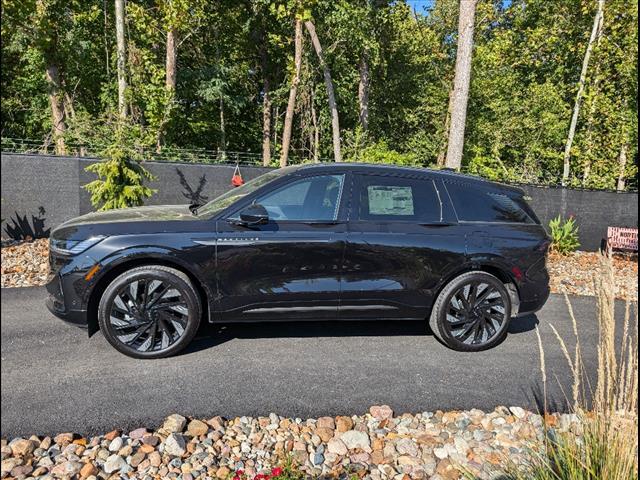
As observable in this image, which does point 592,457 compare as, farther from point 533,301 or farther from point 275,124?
point 275,124

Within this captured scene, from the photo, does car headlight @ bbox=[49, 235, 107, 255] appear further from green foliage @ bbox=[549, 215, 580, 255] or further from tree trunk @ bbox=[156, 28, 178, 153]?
tree trunk @ bbox=[156, 28, 178, 153]

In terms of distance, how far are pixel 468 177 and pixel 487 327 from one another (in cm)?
153

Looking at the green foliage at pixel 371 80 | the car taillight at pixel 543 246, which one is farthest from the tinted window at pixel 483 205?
the green foliage at pixel 371 80

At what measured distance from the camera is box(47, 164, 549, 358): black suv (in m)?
3.89

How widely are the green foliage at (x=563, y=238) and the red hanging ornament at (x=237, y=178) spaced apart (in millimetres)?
7186

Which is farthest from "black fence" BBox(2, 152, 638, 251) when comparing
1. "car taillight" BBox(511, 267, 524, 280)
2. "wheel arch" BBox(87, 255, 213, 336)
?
"car taillight" BBox(511, 267, 524, 280)

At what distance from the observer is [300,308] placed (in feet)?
13.8

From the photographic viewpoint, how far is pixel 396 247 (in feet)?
14.1

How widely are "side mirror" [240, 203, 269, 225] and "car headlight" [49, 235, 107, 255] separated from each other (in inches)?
46.0

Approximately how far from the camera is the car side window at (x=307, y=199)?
425cm

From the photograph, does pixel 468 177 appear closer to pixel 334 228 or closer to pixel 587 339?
pixel 334 228

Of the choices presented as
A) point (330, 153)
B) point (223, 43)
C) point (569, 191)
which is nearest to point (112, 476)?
point (569, 191)

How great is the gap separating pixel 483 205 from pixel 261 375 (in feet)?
8.97

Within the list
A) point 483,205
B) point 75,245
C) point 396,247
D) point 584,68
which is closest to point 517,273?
point 483,205
